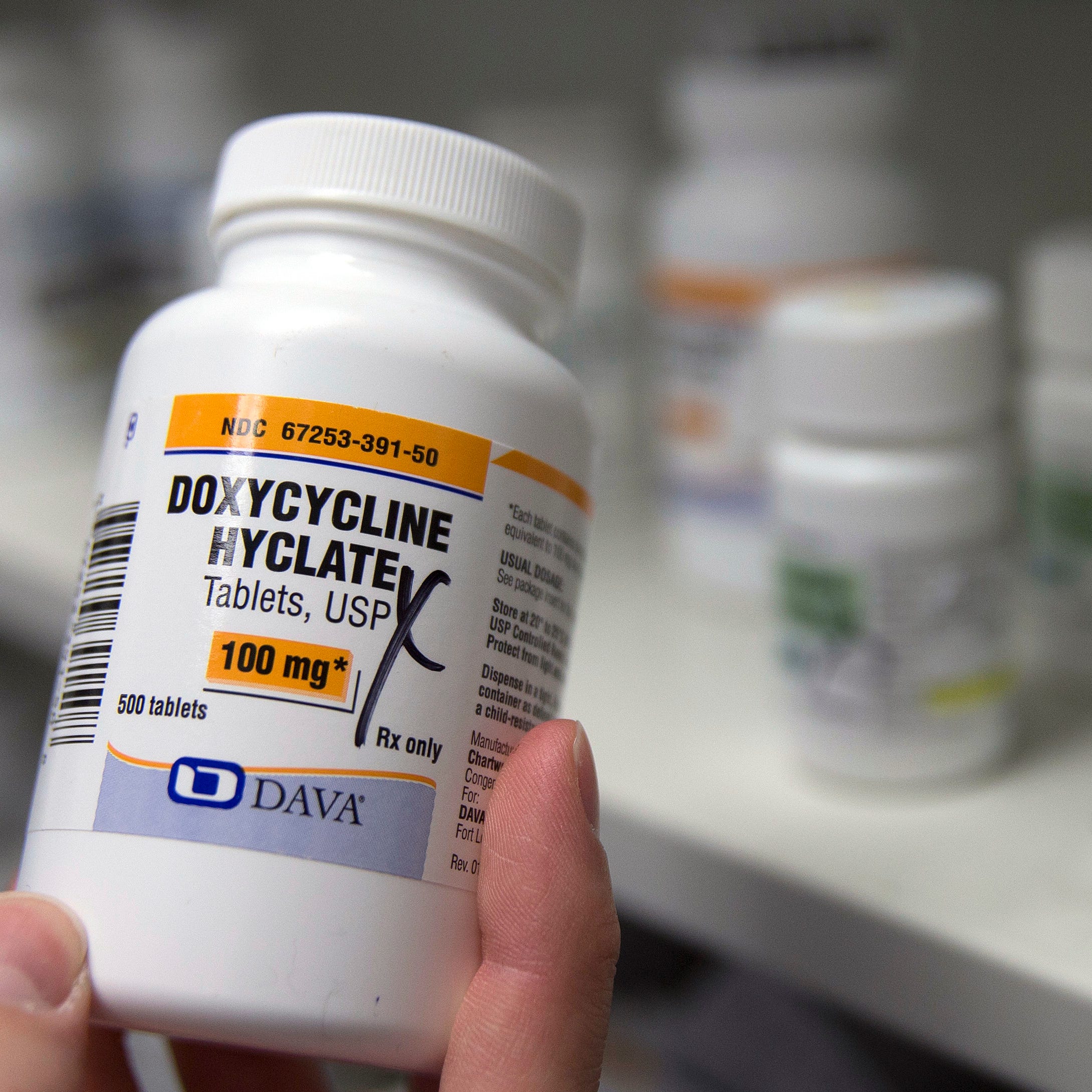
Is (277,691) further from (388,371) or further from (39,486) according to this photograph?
(39,486)

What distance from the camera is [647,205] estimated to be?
695mm

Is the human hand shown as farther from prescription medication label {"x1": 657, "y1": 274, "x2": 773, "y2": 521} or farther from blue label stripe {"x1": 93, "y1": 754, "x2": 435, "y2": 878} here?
prescription medication label {"x1": 657, "y1": 274, "x2": 773, "y2": 521}

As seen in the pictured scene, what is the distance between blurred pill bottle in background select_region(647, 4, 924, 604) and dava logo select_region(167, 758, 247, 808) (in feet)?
1.15

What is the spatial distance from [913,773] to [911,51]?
37 centimetres

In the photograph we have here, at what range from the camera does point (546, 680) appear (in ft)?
1.04

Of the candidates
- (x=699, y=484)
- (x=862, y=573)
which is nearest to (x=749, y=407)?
(x=699, y=484)

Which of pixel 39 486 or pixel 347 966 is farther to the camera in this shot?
pixel 39 486

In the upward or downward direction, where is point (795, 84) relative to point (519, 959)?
upward

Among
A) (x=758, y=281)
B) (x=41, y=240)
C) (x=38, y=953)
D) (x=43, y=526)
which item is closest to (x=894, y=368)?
(x=758, y=281)

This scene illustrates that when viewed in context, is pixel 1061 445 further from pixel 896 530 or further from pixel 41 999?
pixel 41 999

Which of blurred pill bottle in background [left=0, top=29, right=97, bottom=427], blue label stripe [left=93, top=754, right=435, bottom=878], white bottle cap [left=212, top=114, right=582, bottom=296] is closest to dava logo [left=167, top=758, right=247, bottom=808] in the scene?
blue label stripe [left=93, top=754, right=435, bottom=878]

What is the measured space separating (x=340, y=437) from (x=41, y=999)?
0.14 meters

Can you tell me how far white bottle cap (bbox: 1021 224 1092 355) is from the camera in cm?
43

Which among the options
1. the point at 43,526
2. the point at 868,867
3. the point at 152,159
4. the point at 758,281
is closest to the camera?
the point at 868,867
